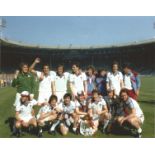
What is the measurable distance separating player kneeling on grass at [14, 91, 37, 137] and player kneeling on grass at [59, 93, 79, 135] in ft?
2.21

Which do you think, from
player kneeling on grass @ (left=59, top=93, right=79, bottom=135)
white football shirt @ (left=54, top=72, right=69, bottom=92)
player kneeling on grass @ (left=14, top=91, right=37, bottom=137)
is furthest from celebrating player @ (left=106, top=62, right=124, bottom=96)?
player kneeling on grass @ (left=14, top=91, right=37, bottom=137)

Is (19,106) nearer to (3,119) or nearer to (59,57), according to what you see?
(3,119)

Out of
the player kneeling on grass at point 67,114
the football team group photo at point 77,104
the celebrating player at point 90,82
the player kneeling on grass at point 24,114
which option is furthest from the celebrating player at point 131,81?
the player kneeling on grass at point 24,114

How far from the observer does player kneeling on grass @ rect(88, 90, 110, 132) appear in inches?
329

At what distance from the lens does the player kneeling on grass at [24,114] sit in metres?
8.10

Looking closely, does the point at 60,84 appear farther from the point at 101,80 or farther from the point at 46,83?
the point at 101,80

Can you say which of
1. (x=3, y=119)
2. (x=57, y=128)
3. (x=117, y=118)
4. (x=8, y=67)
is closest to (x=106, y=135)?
(x=117, y=118)

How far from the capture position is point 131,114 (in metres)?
7.98

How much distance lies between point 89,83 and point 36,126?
6.37 ft

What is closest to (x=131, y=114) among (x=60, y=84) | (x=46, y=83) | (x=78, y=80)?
(x=78, y=80)

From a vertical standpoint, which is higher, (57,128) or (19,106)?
(19,106)

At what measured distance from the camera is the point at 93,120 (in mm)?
8383

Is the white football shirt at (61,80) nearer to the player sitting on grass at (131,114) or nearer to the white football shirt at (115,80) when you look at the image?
the white football shirt at (115,80)

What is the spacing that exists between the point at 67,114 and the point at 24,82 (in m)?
1.39
